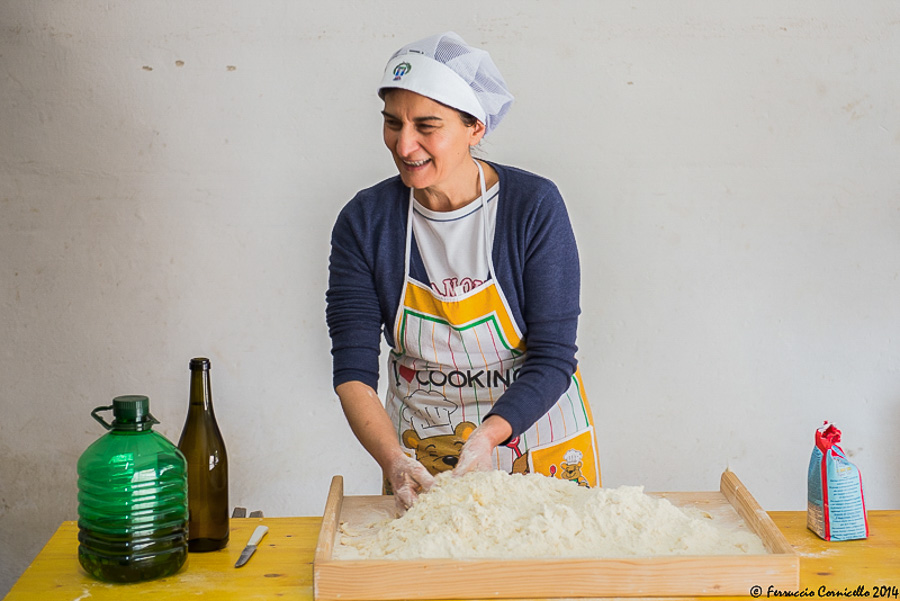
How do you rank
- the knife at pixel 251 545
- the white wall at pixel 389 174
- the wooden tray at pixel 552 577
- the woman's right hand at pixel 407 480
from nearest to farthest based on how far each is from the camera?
1. the wooden tray at pixel 552 577
2. the knife at pixel 251 545
3. the woman's right hand at pixel 407 480
4. the white wall at pixel 389 174

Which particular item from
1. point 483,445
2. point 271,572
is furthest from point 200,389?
point 483,445

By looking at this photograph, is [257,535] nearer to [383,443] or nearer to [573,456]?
[383,443]

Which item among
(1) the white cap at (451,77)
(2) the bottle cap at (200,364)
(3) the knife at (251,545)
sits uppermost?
(1) the white cap at (451,77)

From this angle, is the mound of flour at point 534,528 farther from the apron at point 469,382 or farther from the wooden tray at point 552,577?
the apron at point 469,382

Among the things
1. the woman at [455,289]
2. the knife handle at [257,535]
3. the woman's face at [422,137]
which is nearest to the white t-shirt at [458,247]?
the woman at [455,289]

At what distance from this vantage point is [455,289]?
197 centimetres

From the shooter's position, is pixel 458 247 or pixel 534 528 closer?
pixel 534 528

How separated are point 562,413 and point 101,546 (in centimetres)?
111

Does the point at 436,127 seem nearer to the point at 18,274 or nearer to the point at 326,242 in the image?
the point at 326,242

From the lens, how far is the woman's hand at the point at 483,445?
5.32 ft

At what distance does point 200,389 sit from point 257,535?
288 mm

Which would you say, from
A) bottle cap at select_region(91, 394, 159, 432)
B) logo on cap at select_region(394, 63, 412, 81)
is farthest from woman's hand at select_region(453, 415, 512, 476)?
logo on cap at select_region(394, 63, 412, 81)

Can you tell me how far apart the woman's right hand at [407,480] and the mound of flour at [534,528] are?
7cm

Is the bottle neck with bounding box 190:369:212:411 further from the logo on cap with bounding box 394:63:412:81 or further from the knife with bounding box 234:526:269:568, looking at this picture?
the logo on cap with bounding box 394:63:412:81
